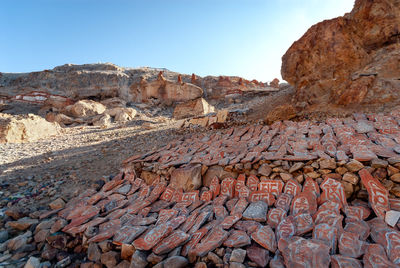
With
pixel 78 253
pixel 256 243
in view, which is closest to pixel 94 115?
pixel 78 253

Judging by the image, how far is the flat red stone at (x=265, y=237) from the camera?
1.65 meters

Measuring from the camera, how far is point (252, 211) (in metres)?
2.10

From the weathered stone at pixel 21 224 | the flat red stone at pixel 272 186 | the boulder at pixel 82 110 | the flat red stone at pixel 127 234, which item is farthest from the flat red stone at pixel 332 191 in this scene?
the boulder at pixel 82 110

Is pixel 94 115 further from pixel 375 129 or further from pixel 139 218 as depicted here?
pixel 375 129

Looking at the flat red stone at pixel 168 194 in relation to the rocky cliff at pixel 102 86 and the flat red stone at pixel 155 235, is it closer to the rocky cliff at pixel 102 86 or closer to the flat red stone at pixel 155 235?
the flat red stone at pixel 155 235

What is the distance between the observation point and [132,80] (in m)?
20.5

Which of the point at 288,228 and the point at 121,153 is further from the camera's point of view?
the point at 121,153

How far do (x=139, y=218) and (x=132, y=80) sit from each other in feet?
67.0

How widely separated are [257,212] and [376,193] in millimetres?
1147

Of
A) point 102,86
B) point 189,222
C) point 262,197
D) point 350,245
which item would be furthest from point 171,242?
point 102,86

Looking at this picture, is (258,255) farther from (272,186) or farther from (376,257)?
(272,186)

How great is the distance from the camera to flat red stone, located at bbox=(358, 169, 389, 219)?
5.64ft

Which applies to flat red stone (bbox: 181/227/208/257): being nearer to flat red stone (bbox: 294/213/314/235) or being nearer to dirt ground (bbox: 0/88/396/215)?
flat red stone (bbox: 294/213/314/235)

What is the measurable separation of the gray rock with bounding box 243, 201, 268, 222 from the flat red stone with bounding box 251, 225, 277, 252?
→ 0.16m
